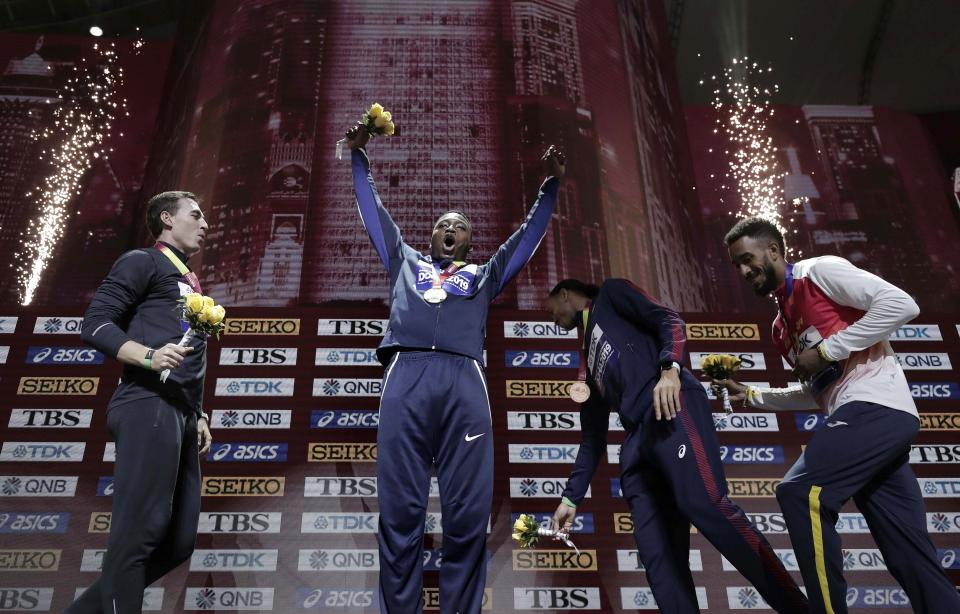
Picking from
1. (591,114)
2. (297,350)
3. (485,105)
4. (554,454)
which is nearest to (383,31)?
(485,105)

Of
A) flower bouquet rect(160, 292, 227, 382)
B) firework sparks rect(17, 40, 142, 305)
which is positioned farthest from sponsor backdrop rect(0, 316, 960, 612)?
flower bouquet rect(160, 292, 227, 382)

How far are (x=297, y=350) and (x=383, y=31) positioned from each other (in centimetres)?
314

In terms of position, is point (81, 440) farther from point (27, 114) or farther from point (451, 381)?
point (27, 114)

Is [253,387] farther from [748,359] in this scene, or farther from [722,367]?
[748,359]

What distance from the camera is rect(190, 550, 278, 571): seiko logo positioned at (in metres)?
3.53

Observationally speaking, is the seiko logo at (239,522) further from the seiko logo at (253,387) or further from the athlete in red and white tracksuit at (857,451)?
the athlete in red and white tracksuit at (857,451)

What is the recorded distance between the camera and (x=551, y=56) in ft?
18.9

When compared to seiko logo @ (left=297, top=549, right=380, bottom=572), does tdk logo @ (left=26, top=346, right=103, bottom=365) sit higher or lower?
higher

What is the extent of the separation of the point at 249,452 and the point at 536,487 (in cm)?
173

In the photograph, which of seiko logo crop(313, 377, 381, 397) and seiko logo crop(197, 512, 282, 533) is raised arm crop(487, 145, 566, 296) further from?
seiko logo crop(197, 512, 282, 533)

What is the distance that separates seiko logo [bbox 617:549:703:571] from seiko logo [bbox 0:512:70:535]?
10.2 feet

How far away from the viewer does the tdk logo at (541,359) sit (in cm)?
426

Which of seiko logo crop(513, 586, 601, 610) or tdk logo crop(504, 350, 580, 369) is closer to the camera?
seiko logo crop(513, 586, 601, 610)

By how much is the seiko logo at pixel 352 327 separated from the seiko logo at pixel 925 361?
3.56m
